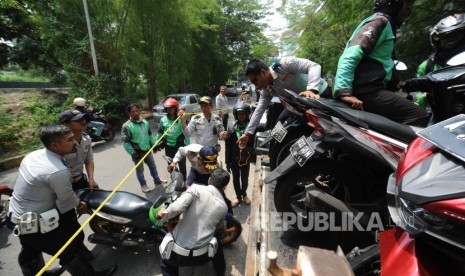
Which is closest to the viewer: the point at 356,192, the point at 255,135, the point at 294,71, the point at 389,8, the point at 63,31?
the point at 356,192

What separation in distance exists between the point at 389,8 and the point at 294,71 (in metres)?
0.90

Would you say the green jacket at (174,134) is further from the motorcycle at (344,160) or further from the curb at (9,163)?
the curb at (9,163)

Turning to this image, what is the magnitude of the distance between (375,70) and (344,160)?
2.47ft

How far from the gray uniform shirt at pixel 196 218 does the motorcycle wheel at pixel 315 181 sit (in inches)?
24.4

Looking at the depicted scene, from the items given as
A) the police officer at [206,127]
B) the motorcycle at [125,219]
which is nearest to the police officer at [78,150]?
the motorcycle at [125,219]

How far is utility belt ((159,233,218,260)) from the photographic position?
7.09 ft

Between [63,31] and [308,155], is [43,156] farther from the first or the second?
[63,31]

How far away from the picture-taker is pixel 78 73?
10.5 m

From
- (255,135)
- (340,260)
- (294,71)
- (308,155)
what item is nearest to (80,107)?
(255,135)

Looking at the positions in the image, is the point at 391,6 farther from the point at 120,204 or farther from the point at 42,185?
the point at 42,185

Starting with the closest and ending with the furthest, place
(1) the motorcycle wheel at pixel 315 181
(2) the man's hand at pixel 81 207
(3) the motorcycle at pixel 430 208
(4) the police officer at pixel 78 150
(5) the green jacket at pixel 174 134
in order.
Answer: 1. (3) the motorcycle at pixel 430 208
2. (1) the motorcycle wheel at pixel 315 181
3. (2) the man's hand at pixel 81 207
4. (4) the police officer at pixel 78 150
5. (5) the green jacket at pixel 174 134

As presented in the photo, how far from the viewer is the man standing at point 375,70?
1.86 meters

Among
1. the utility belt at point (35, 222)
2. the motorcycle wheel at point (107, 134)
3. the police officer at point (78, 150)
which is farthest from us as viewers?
the motorcycle wheel at point (107, 134)

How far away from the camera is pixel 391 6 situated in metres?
1.94
